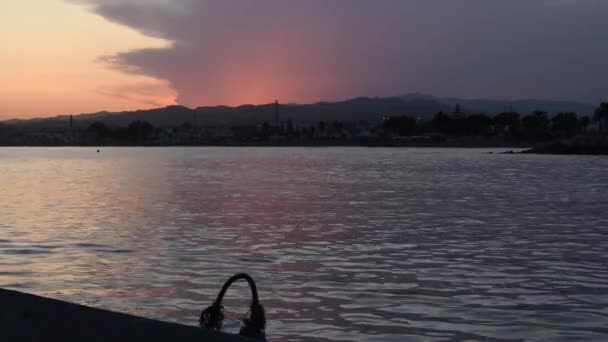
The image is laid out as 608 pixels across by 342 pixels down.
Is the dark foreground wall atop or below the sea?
atop

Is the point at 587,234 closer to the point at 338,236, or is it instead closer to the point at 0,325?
the point at 338,236

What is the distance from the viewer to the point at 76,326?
7.08 metres

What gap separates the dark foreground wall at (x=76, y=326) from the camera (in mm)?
6488

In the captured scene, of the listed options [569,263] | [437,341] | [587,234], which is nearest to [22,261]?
[437,341]

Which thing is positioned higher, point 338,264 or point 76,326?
point 76,326

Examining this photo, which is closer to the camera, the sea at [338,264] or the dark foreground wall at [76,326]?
the dark foreground wall at [76,326]

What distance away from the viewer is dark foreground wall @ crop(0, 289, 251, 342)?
21.3 ft

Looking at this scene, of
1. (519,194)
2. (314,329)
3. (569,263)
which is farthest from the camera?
(519,194)

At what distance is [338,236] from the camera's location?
2519 cm

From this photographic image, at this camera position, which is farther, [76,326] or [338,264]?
[338,264]

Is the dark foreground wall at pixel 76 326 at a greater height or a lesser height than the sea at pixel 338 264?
greater

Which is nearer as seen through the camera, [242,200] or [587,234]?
[587,234]

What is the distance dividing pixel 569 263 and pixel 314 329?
369 inches

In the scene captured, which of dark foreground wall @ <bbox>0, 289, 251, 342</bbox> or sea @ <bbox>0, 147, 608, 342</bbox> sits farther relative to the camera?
sea @ <bbox>0, 147, 608, 342</bbox>
